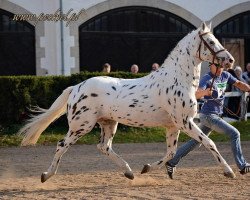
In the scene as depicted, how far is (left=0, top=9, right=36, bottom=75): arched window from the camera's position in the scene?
1747 cm

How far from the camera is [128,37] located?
1836 cm

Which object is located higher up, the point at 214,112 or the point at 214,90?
the point at 214,90

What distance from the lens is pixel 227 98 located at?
52.9ft

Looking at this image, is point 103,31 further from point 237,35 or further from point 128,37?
point 237,35

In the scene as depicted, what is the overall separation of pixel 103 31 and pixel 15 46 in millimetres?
2462

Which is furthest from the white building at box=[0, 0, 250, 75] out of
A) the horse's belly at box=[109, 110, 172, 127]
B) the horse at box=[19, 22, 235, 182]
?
the horse's belly at box=[109, 110, 172, 127]

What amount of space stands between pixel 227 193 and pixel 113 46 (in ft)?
37.9

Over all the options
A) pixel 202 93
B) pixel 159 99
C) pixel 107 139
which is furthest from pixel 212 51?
pixel 107 139

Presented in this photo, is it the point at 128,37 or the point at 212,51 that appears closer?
the point at 212,51

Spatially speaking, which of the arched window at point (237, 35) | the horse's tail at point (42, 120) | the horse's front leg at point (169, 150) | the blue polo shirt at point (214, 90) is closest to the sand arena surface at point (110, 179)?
the horse's front leg at point (169, 150)

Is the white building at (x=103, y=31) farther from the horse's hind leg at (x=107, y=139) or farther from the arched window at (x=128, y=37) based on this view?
the horse's hind leg at (x=107, y=139)

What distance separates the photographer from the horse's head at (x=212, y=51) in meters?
7.50

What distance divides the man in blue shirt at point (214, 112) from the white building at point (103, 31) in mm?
9470

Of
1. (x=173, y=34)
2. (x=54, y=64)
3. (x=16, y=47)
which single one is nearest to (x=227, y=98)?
(x=173, y=34)
